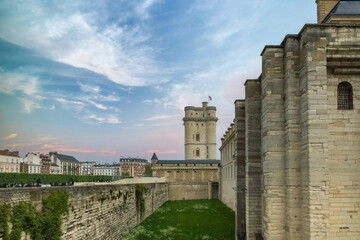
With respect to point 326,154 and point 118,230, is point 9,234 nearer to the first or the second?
point 326,154

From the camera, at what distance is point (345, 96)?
34.6 ft

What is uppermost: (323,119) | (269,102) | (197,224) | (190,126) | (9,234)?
(190,126)

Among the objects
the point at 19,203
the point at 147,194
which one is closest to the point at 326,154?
the point at 19,203

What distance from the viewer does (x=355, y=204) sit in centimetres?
1004

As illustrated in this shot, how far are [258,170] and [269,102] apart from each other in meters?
3.21

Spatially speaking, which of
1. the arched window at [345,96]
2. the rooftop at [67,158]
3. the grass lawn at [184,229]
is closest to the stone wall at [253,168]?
the arched window at [345,96]

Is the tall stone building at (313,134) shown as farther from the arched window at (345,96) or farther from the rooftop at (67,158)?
the rooftop at (67,158)

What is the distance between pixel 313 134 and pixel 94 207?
919cm

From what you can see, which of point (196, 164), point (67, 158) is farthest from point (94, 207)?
point (67, 158)

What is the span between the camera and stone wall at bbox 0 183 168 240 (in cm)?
1002

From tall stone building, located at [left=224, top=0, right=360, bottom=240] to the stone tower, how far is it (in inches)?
2442

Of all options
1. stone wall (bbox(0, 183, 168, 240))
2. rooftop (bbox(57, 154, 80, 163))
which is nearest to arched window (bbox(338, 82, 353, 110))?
stone wall (bbox(0, 183, 168, 240))

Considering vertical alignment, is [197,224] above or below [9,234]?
below

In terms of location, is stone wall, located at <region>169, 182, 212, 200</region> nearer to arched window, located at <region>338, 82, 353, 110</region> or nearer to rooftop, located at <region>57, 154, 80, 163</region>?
arched window, located at <region>338, 82, 353, 110</region>
